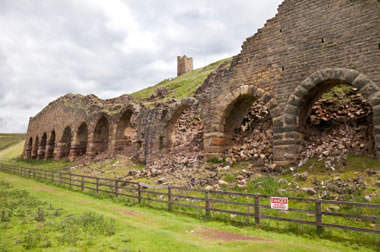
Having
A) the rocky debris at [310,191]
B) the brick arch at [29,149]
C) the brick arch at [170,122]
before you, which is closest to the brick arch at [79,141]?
the brick arch at [170,122]

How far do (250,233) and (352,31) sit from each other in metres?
8.31

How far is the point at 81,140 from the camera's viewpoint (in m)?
26.1

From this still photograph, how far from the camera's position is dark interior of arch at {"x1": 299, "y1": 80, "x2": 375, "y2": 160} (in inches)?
381

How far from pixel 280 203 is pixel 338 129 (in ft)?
19.9

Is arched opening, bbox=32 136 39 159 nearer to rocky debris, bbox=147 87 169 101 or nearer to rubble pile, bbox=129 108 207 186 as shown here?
rocky debris, bbox=147 87 169 101

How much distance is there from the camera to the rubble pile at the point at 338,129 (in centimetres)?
956

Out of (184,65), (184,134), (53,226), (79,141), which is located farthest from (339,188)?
(184,65)

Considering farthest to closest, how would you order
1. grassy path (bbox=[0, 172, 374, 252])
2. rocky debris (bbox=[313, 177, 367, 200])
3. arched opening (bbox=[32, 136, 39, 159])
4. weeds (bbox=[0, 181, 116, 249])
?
arched opening (bbox=[32, 136, 39, 159])
rocky debris (bbox=[313, 177, 367, 200])
weeds (bbox=[0, 181, 116, 249])
grassy path (bbox=[0, 172, 374, 252])

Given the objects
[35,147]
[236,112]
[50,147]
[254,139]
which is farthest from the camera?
[35,147]

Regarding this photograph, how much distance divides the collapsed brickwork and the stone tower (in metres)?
24.4

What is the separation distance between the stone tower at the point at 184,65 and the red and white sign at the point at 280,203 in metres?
35.7

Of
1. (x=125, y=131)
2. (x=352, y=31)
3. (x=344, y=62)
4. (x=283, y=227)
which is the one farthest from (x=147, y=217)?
(x=125, y=131)

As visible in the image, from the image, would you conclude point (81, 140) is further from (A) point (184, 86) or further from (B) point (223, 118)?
(B) point (223, 118)

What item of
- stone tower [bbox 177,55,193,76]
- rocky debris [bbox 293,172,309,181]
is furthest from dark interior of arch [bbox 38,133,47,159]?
rocky debris [bbox 293,172,309,181]
